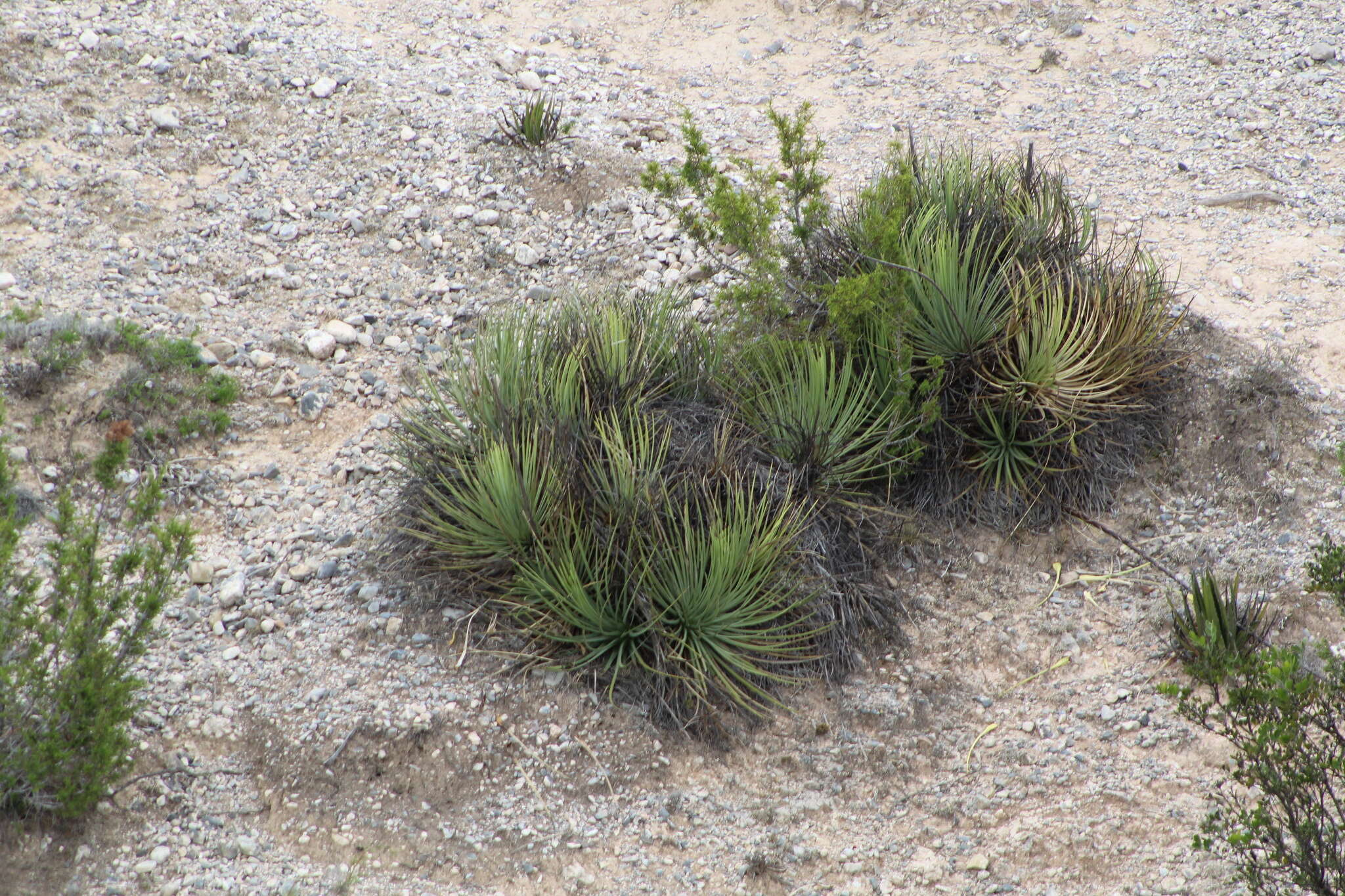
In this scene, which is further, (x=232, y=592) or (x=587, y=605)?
(x=232, y=592)

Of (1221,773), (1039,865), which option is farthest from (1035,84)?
(1039,865)

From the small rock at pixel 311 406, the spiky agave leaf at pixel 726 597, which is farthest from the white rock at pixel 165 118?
the spiky agave leaf at pixel 726 597

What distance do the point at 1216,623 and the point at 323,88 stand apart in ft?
21.0

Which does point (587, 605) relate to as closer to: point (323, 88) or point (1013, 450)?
point (1013, 450)

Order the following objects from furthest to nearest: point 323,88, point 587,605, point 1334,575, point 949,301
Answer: point 323,88 < point 949,301 < point 587,605 < point 1334,575

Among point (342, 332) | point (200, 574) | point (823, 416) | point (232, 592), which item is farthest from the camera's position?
point (342, 332)

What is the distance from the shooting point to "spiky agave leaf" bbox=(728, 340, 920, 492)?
4504 millimetres

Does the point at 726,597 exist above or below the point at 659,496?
below

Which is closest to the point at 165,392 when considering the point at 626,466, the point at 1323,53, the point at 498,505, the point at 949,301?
the point at 498,505

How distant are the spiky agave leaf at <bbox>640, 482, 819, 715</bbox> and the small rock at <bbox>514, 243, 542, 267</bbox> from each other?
8.55 feet

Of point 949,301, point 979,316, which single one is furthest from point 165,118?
point 979,316

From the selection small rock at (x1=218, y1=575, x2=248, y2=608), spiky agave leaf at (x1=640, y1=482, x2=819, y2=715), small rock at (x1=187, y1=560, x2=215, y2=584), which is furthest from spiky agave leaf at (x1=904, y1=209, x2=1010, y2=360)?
small rock at (x1=187, y1=560, x2=215, y2=584)

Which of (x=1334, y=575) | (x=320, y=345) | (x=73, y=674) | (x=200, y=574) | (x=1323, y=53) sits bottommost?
(x=200, y=574)

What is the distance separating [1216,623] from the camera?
4191 millimetres
